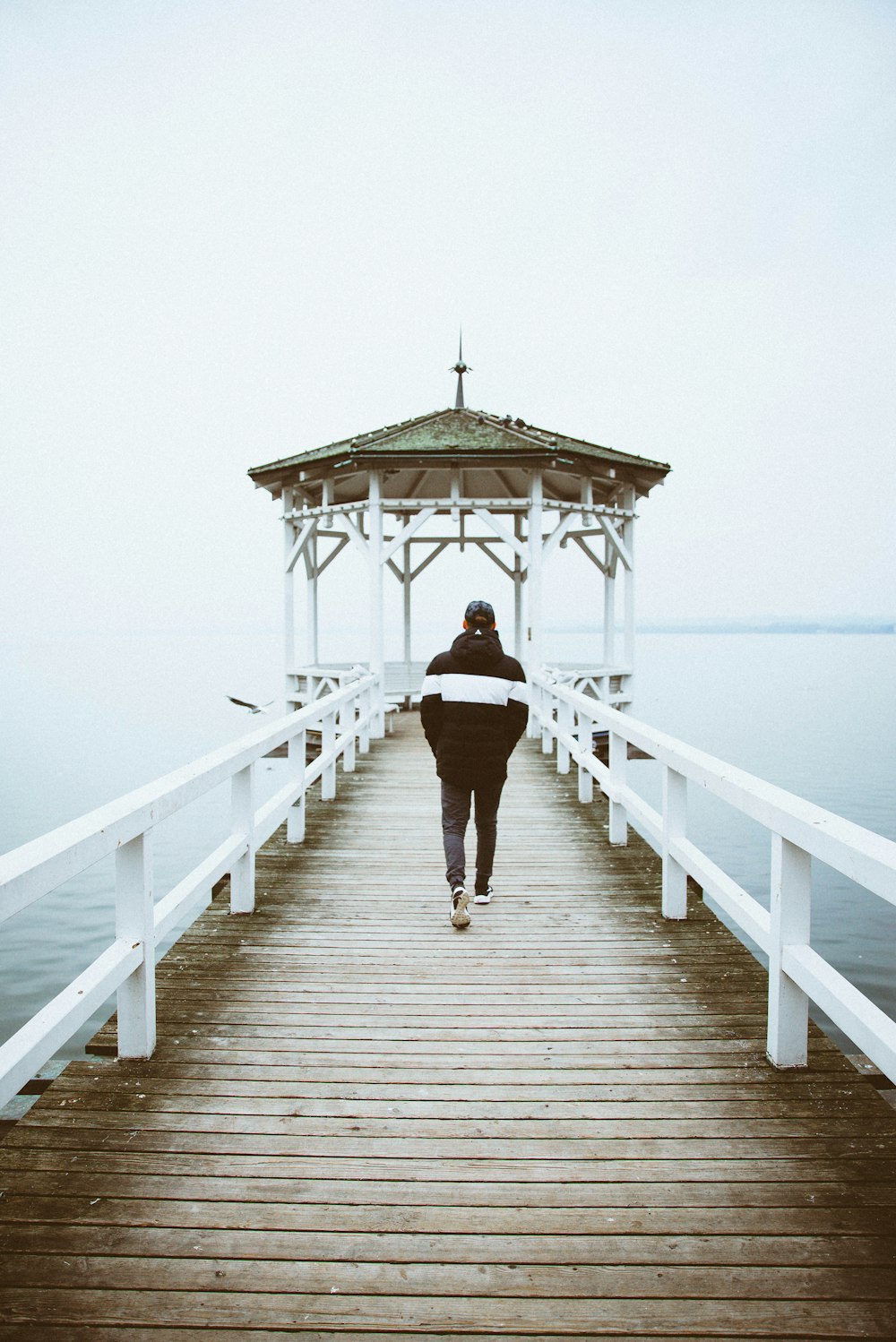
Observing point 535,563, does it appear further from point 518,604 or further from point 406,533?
point 518,604

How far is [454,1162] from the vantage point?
2402 mm

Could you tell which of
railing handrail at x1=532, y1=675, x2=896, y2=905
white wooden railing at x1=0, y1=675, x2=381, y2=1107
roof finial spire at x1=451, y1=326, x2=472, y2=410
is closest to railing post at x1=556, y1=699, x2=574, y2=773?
railing handrail at x1=532, y1=675, x2=896, y2=905

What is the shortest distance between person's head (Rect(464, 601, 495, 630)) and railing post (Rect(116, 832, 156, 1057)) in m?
2.24

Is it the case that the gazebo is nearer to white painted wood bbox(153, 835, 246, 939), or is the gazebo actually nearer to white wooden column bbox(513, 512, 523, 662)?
white wooden column bbox(513, 512, 523, 662)

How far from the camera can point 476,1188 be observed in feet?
7.47

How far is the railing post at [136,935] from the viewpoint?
2910mm

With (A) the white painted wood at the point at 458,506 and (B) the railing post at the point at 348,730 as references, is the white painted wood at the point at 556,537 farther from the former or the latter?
(B) the railing post at the point at 348,730

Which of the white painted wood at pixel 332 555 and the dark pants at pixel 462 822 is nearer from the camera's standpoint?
the dark pants at pixel 462 822

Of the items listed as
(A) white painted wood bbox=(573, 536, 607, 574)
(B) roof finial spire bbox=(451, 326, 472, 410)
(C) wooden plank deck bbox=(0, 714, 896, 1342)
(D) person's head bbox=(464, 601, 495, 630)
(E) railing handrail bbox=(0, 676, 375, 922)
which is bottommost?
(C) wooden plank deck bbox=(0, 714, 896, 1342)

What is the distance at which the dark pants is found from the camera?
460 centimetres

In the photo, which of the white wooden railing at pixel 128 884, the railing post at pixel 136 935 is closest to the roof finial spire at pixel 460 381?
the white wooden railing at pixel 128 884

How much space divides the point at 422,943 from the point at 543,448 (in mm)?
8141

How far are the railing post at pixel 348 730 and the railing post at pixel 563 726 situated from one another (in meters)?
2.25

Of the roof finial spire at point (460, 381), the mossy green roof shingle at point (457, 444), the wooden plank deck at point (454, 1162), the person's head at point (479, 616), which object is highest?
the roof finial spire at point (460, 381)
